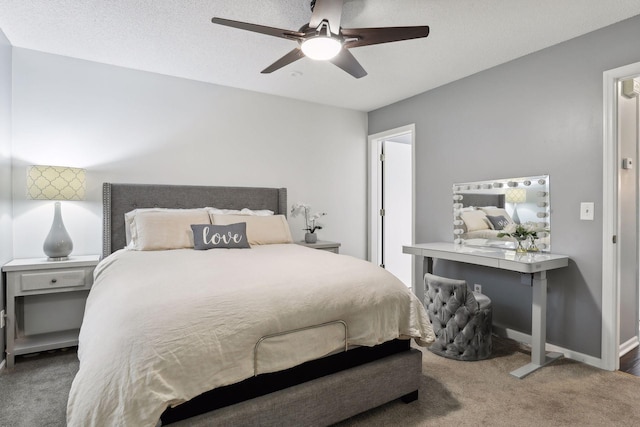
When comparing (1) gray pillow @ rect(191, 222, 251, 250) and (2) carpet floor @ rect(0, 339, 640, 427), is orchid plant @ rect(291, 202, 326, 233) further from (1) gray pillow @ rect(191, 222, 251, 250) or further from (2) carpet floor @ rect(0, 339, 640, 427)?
(2) carpet floor @ rect(0, 339, 640, 427)

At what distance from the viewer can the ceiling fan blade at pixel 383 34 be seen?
1.90m

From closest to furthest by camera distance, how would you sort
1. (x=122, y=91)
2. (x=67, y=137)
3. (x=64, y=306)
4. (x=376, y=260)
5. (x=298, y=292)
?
(x=298, y=292) → (x=64, y=306) → (x=67, y=137) → (x=122, y=91) → (x=376, y=260)

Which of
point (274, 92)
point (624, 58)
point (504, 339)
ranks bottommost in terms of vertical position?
point (504, 339)

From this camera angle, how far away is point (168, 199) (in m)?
3.40

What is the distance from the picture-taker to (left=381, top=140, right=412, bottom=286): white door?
4.87 m

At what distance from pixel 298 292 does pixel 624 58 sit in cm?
283

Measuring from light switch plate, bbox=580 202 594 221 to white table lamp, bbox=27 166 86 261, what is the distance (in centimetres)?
405

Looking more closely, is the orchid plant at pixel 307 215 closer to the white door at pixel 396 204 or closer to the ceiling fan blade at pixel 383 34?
the white door at pixel 396 204

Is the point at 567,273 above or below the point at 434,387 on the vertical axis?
above

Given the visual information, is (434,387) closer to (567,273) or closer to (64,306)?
(567,273)

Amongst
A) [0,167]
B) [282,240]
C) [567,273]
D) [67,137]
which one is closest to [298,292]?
[282,240]

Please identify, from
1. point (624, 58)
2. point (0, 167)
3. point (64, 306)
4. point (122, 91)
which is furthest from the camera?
point (122, 91)

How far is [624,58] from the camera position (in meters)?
2.38

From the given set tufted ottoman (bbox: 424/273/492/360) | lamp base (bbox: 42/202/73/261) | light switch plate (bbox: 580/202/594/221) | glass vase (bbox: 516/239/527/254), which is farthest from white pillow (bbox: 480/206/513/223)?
lamp base (bbox: 42/202/73/261)
